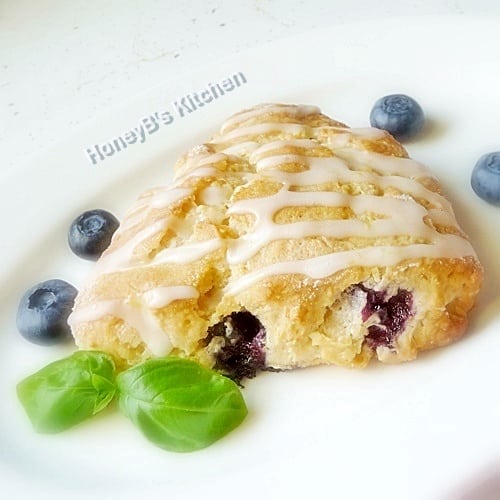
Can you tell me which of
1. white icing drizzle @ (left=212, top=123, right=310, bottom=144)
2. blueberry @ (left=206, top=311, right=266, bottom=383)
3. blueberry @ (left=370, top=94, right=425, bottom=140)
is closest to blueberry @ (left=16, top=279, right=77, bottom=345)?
blueberry @ (left=206, top=311, right=266, bottom=383)

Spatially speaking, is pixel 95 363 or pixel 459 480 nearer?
pixel 459 480

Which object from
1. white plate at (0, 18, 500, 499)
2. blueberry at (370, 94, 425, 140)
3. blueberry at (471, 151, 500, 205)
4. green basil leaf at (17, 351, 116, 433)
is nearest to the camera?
white plate at (0, 18, 500, 499)

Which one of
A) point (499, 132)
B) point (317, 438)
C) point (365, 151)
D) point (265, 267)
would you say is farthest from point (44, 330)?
point (499, 132)

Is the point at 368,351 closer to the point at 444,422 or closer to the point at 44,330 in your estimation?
the point at 444,422

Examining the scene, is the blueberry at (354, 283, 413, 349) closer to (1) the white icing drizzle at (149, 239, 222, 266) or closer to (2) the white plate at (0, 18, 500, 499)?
(2) the white plate at (0, 18, 500, 499)

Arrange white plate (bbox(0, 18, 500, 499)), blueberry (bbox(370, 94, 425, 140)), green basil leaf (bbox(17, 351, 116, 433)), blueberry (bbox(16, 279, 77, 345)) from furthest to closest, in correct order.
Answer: blueberry (bbox(370, 94, 425, 140)) < blueberry (bbox(16, 279, 77, 345)) < green basil leaf (bbox(17, 351, 116, 433)) < white plate (bbox(0, 18, 500, 499))

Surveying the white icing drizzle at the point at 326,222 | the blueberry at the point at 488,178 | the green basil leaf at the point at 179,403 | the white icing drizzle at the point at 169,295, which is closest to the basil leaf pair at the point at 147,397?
the green basil leaf at the point at 179,403
